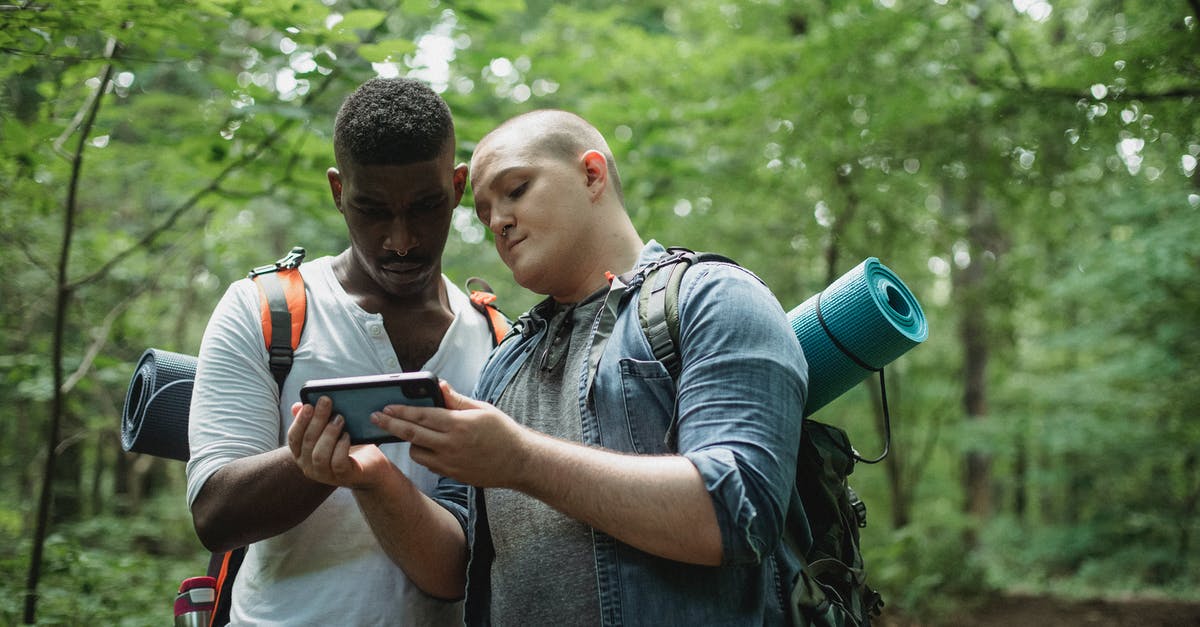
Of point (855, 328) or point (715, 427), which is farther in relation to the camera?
point (855, 328)

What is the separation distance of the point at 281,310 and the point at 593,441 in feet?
3.36

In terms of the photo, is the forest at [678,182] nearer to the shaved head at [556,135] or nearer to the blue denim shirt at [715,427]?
the shaved head at [556,135]

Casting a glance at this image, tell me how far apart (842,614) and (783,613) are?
0.15 m

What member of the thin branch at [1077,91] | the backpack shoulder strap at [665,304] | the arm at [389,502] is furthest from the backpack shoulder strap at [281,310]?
the thin branch at [1077,91]

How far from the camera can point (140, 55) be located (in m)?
4.04

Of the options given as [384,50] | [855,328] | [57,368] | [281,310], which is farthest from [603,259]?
[57,368]

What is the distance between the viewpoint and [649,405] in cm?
182

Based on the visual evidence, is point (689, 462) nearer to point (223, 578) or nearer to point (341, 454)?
point (341, 454)

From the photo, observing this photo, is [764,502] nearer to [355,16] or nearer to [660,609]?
[660,609]

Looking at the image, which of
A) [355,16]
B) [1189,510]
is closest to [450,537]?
[355,16]

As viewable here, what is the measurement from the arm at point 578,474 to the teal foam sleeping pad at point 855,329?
1.53 feet

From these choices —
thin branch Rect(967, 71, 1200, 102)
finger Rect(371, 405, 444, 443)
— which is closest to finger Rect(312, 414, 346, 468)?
finger Rect(371, 405, 444, 443)

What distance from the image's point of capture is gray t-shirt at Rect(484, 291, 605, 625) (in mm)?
1794

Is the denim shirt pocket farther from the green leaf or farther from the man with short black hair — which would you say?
the green leaf
